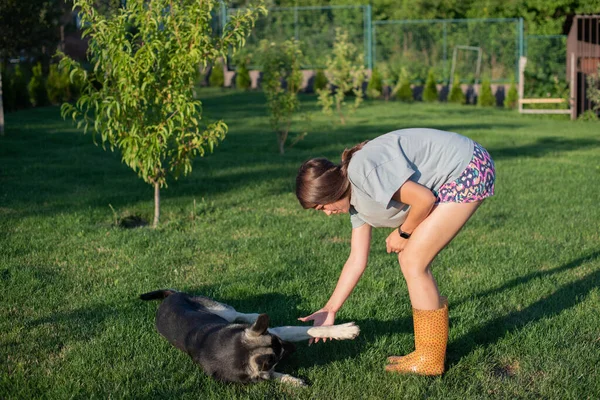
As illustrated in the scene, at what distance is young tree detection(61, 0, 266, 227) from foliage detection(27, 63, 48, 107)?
14.1 m

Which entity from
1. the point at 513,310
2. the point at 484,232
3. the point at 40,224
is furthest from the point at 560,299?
the point at 40,224

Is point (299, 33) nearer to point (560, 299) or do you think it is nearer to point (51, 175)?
point (51, 175)

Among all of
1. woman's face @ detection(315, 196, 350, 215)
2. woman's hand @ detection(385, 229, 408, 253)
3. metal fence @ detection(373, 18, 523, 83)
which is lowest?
woman's hand @ detection(385, 229, 408, 253)

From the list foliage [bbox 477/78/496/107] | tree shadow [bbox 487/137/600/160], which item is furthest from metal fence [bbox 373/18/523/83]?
tree shadow [bbox 487/137/600/160]

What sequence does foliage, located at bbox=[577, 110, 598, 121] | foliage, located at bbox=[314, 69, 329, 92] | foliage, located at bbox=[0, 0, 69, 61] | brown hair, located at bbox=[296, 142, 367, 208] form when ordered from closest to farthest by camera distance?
brown hair, located at bbox=[296, 142, 367, 208] → foliage, located at bbox=[0, 0, 69, 61] → foliage, located at bbox=[577, 110, 598, 121] → foliage, located at bbox=[314, 69, 329, 92]

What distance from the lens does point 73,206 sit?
336 inches

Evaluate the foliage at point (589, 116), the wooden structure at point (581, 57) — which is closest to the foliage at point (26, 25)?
the wooden structure at point (581, 57)

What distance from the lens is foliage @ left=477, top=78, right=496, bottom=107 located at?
23922mm

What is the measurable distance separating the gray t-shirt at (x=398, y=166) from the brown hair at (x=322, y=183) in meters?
0.07

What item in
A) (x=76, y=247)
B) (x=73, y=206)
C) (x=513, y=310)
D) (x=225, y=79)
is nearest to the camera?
(x=513, y=310)

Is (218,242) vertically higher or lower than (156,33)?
lower

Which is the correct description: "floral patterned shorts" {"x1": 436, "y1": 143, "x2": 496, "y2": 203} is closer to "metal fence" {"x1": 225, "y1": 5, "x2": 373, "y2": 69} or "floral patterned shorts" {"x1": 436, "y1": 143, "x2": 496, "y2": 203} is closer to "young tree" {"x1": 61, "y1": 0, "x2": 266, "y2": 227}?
"young tree" {"x1": 61, "y1": 0, "x2": 266, "y2": 227}

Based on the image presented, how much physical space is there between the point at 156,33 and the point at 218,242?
232cm

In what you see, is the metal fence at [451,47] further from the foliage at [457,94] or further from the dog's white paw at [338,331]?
the dog's white paw at [338,331]
